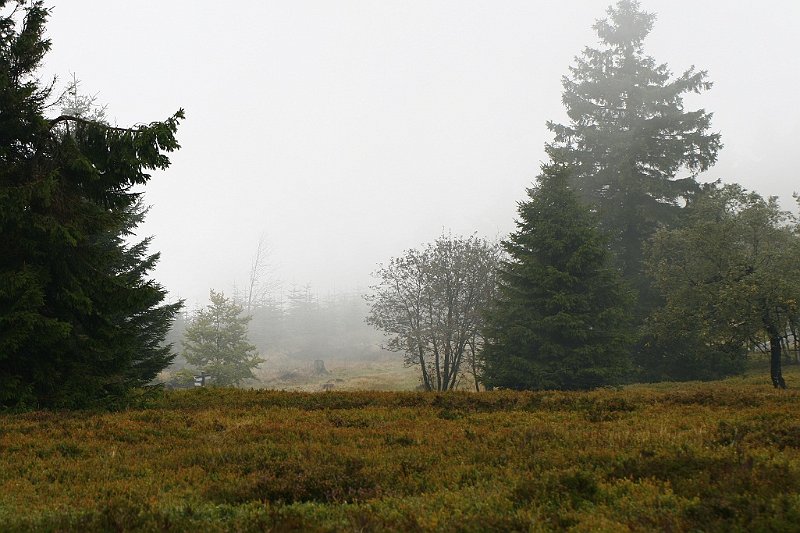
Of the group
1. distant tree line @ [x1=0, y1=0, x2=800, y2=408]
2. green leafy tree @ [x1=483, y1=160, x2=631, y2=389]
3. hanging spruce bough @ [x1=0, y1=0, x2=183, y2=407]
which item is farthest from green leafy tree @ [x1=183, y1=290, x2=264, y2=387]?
hanging spruce bough @ [x1=0, y1=0, x2=183, y2=407]

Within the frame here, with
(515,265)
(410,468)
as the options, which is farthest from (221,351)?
(410,468)

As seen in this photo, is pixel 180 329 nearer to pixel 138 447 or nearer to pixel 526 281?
pixel 526 281

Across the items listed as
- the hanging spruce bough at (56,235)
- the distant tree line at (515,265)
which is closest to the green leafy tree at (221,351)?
the distant tree line at (515,265)

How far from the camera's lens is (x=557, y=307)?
72.6 feet

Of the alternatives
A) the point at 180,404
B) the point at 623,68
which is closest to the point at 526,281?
the point at 180,404

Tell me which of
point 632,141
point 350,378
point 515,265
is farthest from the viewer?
point 350,378

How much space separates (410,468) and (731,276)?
754 inches

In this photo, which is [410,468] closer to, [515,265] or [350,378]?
[515,265]

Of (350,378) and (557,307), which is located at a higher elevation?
(557,307)

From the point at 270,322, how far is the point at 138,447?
72.3 m

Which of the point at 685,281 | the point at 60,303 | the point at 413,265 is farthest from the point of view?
the point at 413,265

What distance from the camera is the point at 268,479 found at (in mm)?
6855

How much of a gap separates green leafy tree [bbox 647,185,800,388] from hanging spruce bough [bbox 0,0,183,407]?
70.9 ft

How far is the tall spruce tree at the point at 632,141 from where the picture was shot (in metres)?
Result: 34.5
